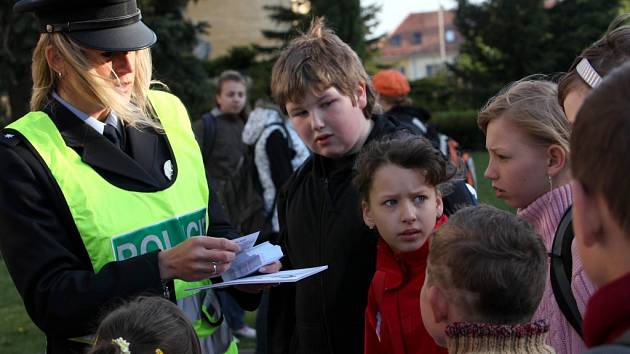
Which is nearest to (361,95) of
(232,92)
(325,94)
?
(325,94)

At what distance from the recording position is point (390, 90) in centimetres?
723

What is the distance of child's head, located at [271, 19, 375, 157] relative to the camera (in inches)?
124

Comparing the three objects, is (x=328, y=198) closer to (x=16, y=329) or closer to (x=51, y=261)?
(x=51, y=261)

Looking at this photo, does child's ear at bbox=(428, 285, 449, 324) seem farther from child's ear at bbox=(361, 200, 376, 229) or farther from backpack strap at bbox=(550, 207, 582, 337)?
child's ear at bbox=(361, 200, 376, 229)

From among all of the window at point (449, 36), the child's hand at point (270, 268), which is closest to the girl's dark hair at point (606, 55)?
the child's hand at point (270, 268)

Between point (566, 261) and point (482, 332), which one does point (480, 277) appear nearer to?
point (482, 332)

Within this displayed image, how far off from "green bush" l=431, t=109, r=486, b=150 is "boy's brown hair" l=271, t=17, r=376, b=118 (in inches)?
924

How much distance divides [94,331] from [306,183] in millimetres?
1040

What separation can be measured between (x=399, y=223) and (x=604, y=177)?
160 cm

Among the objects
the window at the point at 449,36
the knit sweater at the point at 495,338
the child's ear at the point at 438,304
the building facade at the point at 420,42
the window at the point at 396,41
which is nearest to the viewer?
the knit sweater at the point at 495,338

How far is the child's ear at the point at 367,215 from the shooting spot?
3.00 meters

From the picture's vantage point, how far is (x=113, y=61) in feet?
9.41

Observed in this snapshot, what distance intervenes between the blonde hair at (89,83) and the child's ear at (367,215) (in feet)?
2.61

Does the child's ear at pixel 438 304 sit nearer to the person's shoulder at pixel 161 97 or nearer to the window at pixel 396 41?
the person's shoulder at pixel 161 97
